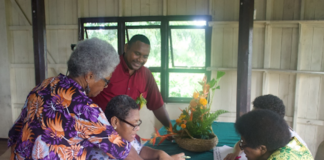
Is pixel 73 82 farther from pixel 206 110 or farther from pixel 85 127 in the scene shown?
pixel 206 110

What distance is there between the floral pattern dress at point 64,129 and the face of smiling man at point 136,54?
1.08 meters

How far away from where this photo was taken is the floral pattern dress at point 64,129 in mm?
955

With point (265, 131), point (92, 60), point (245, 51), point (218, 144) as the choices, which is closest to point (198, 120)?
point (218, 144)

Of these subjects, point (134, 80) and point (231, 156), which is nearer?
point (231, 156)

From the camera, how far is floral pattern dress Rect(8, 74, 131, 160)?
3.13ft

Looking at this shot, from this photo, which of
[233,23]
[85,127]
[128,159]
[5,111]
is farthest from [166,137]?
[5,111]

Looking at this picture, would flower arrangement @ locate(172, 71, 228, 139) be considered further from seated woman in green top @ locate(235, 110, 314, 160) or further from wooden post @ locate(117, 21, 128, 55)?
wooden post @ locate(117, 21, 128, 55)

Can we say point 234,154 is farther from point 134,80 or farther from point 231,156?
point 134,80

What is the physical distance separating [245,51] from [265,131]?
4.31 ft

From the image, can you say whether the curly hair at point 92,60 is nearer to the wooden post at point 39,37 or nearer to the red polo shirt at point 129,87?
the red polo shirt at point 129,87

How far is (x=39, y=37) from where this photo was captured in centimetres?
298

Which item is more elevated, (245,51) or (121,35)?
(121,35)

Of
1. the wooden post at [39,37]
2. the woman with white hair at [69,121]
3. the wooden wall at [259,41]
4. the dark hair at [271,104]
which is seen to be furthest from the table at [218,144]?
the wooden post at [39,37]

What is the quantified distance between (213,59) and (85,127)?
3.47 m
